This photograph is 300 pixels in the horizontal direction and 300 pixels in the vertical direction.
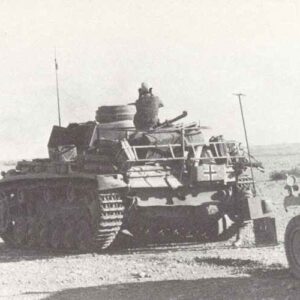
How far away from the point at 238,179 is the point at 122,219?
248 cm

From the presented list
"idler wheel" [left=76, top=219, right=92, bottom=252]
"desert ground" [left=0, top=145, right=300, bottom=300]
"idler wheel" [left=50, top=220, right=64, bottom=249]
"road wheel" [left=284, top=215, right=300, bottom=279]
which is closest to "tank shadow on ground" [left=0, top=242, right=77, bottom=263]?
"desert ground" [left=0, top=145, right=300, bottom=300]

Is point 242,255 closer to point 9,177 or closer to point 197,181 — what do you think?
point 197,181

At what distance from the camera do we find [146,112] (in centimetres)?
1545

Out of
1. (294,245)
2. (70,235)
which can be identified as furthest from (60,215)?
(294,245)

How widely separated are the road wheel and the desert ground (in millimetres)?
151

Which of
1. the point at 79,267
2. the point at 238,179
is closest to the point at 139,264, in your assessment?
the point at 79,267

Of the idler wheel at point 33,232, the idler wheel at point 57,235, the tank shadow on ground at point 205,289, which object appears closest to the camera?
the tank shadow on ground at point 205,289

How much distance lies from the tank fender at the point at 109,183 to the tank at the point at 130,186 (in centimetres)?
2

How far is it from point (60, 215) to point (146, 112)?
2.65 meters

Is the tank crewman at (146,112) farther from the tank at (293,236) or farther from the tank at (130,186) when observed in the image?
the tank at (293,236)

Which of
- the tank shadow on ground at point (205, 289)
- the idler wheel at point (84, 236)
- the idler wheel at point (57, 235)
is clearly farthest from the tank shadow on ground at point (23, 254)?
the tank shadow on ground at point (205, 289)

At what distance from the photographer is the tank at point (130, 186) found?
13289mm

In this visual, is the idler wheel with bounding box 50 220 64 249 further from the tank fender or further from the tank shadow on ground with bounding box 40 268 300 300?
the tank shadow on ground with bounding box 40 268 300 300

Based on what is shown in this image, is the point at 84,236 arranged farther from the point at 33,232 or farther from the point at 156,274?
the point at 156,274
